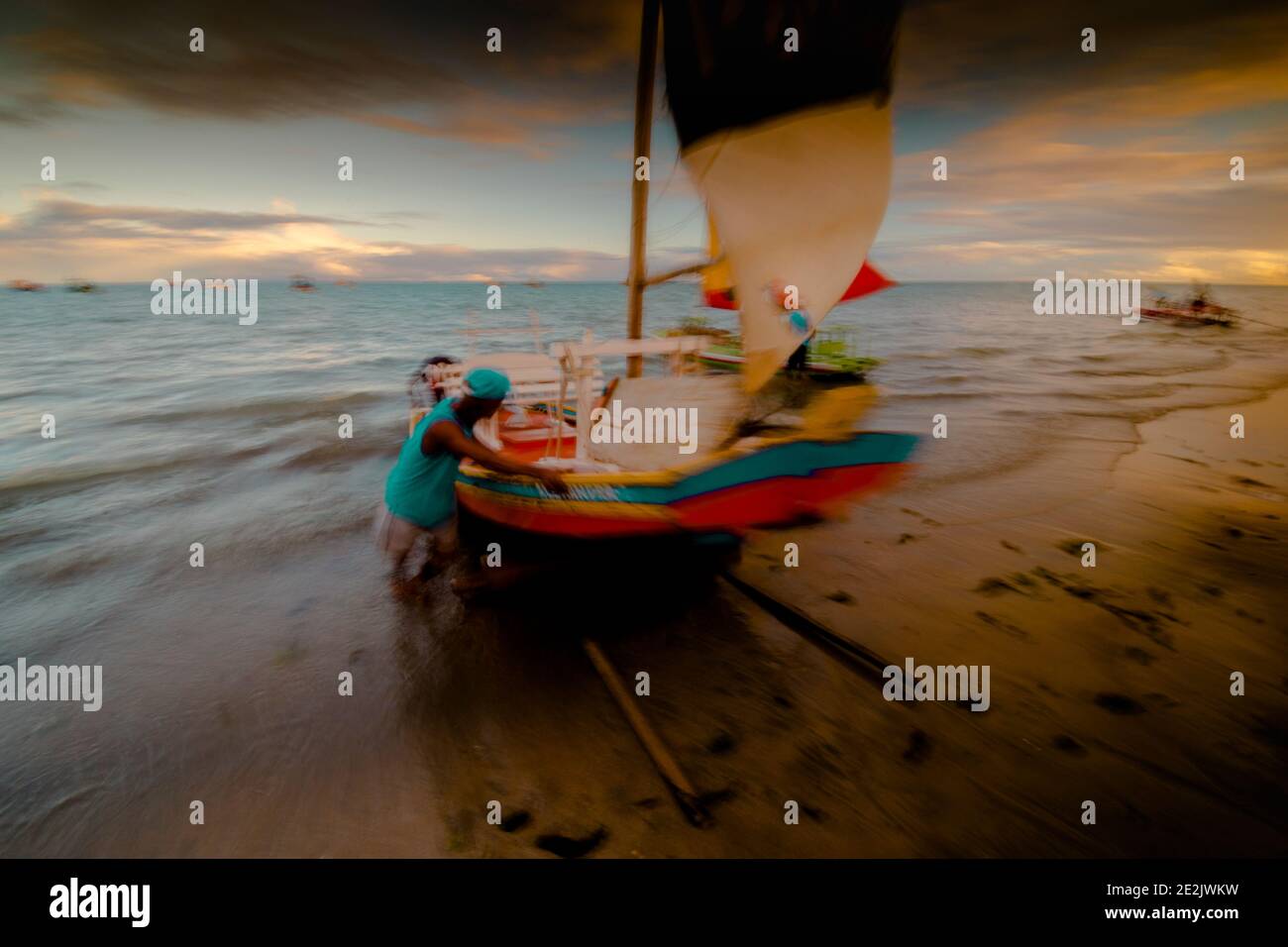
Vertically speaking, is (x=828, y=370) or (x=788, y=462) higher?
(x=828, y=370)

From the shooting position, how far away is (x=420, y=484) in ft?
15.4

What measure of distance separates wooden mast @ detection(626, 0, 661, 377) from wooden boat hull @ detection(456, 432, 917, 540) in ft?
7.89

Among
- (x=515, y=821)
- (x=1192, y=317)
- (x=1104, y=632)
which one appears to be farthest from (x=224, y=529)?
(x=1192, y=317)

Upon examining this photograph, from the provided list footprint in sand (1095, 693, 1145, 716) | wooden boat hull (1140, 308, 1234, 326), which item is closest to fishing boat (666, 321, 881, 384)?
footprint in sand (1095, 693, 1145, 716)

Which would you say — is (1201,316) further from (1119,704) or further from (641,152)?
(641,152)

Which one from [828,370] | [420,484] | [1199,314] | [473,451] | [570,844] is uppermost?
[1199,314]

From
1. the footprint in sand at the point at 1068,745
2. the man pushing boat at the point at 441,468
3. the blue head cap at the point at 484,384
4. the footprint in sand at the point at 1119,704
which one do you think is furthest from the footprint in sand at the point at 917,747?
the blue head cap at the point at 484,384

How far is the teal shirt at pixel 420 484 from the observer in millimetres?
4613

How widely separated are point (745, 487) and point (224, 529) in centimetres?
744

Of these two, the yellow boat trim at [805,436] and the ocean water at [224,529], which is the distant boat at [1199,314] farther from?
the yellow boat trim at [805,436]
